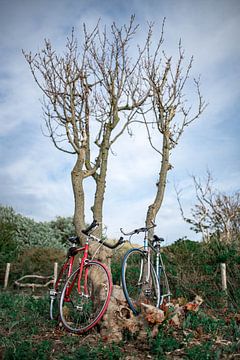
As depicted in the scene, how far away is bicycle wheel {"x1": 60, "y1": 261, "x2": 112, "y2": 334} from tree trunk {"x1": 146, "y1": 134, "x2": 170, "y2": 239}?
334 cm

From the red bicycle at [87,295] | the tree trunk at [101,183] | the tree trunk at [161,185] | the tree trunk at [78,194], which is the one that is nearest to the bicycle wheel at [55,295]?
the red bicycle at [87,295]

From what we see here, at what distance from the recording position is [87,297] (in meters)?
5.44

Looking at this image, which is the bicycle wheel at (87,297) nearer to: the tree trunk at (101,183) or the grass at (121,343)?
the grass at (121,343)

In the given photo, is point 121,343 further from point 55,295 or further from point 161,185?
point 161,185

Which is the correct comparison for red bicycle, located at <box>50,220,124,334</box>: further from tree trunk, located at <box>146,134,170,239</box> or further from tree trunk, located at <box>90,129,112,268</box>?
tree trunk, located at <box>90,129,112,268</box>

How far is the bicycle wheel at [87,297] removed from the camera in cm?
514

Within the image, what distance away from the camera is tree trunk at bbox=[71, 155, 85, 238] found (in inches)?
390

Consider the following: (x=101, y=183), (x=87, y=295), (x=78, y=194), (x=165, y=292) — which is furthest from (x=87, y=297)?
(x=101, y=183)

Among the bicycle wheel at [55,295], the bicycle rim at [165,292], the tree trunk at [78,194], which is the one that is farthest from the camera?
the tree trunk at [78,194]

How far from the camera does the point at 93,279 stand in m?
5.57

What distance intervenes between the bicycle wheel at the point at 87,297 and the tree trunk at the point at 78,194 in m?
4.00

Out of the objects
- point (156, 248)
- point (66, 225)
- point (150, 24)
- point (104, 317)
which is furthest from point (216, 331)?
point (66, 225)

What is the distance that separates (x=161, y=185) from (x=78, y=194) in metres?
2.16

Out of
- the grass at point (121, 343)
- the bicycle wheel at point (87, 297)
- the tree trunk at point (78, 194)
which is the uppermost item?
the tree trunk at point (78, 194)
